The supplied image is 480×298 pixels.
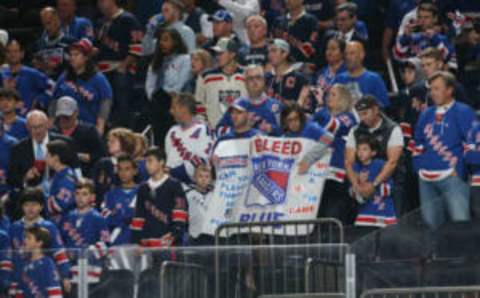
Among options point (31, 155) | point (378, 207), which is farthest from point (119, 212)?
point (378, 207)

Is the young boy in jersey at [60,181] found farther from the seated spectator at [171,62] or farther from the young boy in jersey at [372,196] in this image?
the young boy in jersey at [372,196]

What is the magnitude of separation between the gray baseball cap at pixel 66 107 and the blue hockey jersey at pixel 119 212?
171cm

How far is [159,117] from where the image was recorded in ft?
59.3

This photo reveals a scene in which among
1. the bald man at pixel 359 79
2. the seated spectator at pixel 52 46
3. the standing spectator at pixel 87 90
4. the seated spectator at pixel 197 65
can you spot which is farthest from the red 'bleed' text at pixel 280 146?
the seated spectator at pixel 52 46

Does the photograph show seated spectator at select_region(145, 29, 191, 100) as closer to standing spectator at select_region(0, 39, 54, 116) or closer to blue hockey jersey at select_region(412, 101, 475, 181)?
standing spectator at select_region(0, 39, 54, 116)

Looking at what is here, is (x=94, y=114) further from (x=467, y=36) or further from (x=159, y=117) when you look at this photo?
(x=467, y=36)

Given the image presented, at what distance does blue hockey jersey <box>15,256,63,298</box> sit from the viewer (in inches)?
446

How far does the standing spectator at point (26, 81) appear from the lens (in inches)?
729

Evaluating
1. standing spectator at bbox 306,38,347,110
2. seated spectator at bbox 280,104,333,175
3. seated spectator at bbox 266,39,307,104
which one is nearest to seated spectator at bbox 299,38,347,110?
standing spectator at bbox 306,38,347,110

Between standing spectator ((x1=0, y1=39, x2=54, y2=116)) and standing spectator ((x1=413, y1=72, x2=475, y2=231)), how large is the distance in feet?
16.9

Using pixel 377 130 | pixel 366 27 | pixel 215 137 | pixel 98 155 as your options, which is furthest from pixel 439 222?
pixel 366 27

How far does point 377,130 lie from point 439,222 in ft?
4.12

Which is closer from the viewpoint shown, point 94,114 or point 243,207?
point 243,207

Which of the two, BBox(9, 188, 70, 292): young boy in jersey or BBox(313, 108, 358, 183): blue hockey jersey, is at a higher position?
BBox(313, 108, 358, 183): blue hockey jersey
